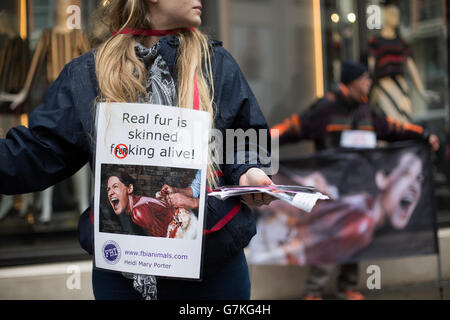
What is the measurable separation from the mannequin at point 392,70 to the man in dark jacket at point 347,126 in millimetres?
906

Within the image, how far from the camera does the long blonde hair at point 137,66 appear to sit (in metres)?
1.67

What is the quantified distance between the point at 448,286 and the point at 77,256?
10.7 feet

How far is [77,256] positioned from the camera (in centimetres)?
452

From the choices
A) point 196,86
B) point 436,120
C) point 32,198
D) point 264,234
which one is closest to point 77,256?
point 32,198

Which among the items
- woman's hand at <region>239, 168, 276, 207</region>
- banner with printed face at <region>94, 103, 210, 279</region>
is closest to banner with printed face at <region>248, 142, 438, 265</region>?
woman's hand at <region>239, 168, 276, 207</region>

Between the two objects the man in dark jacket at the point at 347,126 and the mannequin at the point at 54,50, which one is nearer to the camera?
the mannequin at the point at 54,50

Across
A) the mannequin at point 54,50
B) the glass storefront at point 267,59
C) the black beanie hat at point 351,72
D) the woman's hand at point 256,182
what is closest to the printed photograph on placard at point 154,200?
the woman's hand at point 256,182

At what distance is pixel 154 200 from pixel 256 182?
0.99ft

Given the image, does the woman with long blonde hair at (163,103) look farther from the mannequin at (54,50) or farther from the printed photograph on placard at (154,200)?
the mannequin at (54,50)

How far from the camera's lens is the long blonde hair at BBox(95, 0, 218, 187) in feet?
5.47

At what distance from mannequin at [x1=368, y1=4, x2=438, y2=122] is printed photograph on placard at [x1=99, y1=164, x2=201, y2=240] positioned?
A: 459 centimetres

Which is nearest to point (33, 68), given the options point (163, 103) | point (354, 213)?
point (354, 213)
